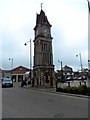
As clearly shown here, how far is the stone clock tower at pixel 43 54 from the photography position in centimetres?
4428

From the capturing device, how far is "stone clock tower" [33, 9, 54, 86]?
145 feet

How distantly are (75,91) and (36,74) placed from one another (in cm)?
2094

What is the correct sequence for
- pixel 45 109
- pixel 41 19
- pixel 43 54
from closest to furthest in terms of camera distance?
1. pixel 45 109
2. pixel 43 54
3. pixel 41 19

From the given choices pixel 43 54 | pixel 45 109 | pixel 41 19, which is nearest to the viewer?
pixel 45 109

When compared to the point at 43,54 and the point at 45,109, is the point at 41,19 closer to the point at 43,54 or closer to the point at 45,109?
the point at 43,54

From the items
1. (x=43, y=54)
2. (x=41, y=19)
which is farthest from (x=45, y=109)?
(x=41, y=19)

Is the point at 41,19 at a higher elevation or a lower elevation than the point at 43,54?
higher

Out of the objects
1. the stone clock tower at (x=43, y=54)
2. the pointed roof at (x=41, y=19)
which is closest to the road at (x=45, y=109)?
the stone clock tower at (x=43, y=54)

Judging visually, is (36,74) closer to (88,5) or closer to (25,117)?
(88,5)

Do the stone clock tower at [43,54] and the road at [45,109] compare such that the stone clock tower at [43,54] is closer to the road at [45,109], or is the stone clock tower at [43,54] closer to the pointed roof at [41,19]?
the pointed roof at [41,19]

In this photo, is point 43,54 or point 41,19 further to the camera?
point 41,19

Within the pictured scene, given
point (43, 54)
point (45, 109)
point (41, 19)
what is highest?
point (41, 19)

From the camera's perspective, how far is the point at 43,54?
1794 inches

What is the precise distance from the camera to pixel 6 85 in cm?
5019
